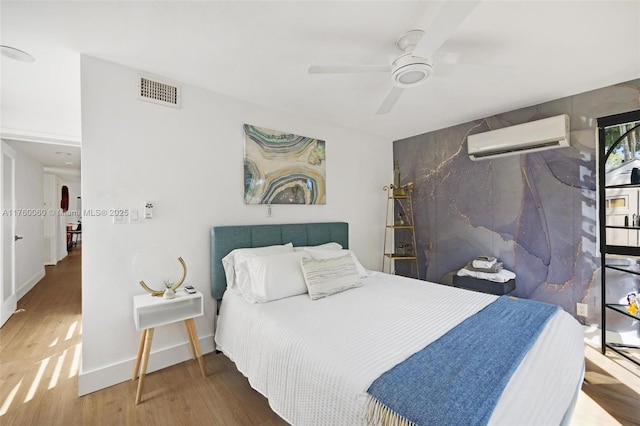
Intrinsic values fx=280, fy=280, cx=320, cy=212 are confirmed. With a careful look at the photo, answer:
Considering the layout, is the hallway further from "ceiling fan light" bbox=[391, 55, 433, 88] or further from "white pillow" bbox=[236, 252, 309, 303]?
"ceiling fan light" bbox=[391, 55, 433, 88]

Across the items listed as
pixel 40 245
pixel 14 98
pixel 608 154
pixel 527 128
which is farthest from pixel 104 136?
pixel 40 245

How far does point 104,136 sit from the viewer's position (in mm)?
2123

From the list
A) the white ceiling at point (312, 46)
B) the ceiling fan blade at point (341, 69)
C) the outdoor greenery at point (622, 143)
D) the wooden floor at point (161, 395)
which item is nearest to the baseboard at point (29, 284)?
the wooden floor at point (161, 395)

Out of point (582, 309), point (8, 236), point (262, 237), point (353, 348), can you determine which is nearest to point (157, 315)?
point (262, 237)

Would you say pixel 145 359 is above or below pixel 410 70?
below

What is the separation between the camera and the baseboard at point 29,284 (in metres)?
4.03

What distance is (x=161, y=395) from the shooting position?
1.99 meters

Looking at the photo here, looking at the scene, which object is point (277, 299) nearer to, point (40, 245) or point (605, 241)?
point (605, 241)

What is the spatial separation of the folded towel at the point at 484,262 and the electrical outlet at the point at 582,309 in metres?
0.79

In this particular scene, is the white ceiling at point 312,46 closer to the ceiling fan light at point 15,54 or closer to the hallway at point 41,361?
the ceiling fan light at point 15,54

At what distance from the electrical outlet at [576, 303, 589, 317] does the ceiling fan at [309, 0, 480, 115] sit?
2.73 m

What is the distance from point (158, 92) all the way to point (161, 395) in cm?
235

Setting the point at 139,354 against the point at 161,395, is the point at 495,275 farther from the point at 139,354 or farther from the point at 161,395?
the point at 139,354

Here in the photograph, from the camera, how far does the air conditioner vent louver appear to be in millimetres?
2285
